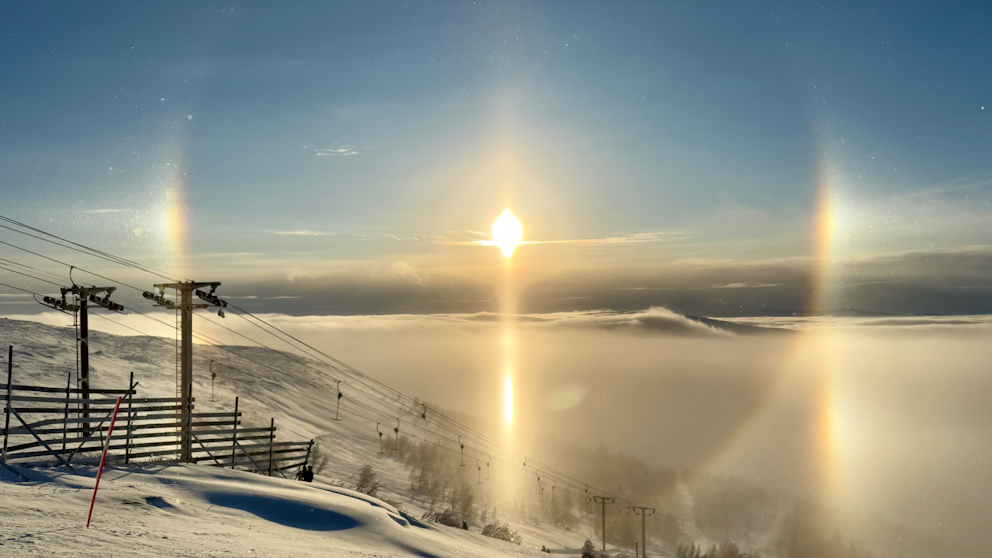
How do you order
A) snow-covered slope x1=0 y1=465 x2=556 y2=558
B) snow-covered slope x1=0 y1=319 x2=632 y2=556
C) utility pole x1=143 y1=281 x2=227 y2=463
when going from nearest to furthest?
snow-covered slope x1=0 y1=465 x2=556 y2=558 < snow-covered slope x1=0 y1=319 x2=632 y2=556 < utility pole x1=143 y1=281 x2=227 y2=463

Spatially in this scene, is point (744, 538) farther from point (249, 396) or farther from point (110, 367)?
point (110, 367)

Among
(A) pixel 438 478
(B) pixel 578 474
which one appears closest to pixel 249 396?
(A) pixel 438 478

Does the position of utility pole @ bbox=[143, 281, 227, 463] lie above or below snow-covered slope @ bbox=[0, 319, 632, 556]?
above

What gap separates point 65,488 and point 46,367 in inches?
1652

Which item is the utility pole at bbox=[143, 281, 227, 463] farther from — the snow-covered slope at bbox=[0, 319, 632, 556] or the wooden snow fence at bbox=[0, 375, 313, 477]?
the snow-covered slope at bbox=[0, 319, 632, 556]

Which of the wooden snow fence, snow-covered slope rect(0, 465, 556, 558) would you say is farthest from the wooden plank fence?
snow-covered slope rect(0, 465, 556, 558)

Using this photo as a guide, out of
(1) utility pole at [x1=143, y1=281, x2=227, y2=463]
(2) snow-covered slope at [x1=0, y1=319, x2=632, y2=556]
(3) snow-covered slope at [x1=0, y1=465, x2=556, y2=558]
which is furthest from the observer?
(1) utility pole at [x1=143, y1=281, x2=227, y2=463]

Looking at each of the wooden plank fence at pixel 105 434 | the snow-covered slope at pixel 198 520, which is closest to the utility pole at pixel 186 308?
the wooden plank fence at pixel 105 434

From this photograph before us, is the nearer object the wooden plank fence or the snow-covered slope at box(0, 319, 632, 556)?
the snow-covered slope at box(0, 319, 632, 556)

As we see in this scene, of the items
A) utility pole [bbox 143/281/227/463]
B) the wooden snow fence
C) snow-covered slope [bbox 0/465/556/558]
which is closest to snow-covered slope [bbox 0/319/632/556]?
snow-covered slope [bbox 0/465/556/558]

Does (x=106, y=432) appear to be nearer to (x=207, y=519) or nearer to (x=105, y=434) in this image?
(x=105, y=434)

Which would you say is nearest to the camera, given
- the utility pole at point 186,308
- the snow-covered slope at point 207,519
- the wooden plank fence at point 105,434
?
the snow-covered slope at point 207,519

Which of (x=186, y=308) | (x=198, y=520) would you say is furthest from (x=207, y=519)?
(x=186, y=308)

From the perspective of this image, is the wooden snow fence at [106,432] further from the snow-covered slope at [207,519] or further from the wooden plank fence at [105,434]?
the snow-covered slope at [207,519]
